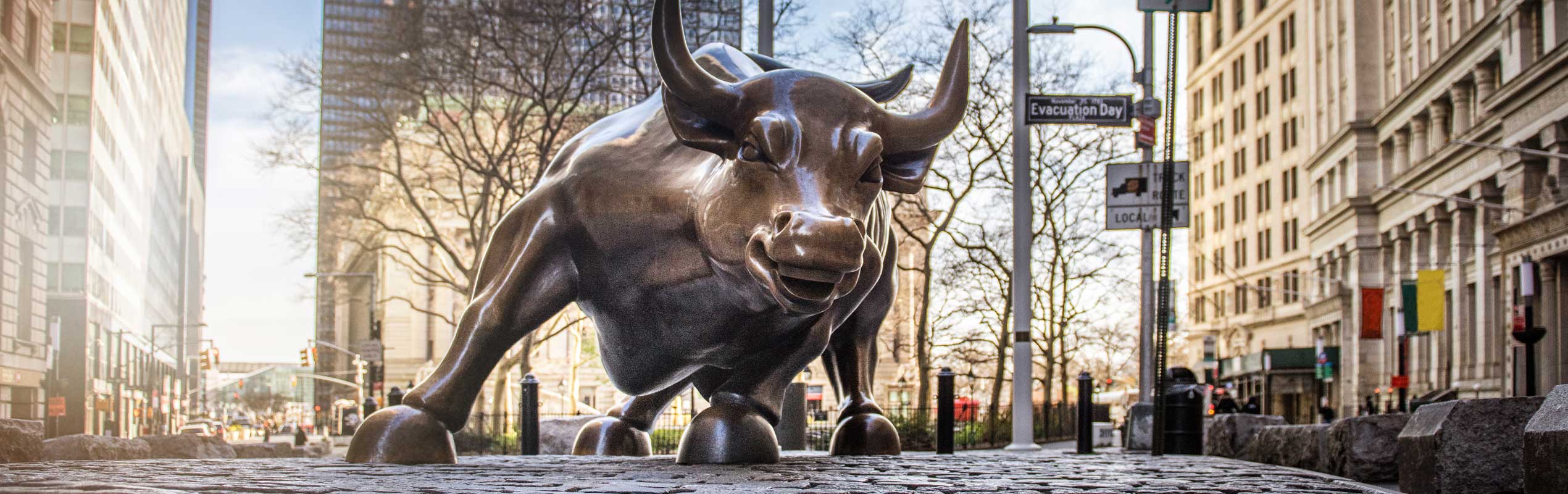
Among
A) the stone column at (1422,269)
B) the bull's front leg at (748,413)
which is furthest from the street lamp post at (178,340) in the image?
the stone column at (1422,269)

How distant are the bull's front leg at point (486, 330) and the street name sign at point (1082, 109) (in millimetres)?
10104

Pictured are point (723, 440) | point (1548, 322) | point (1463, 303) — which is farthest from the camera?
point (1463, 303)

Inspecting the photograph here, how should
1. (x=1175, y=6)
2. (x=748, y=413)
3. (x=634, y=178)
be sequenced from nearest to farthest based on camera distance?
(x=634, y=178) → (x=748, y=413) → (x=1175, y=6)

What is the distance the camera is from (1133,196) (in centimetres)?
1537

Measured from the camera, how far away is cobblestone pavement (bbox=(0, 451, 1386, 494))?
141 inches

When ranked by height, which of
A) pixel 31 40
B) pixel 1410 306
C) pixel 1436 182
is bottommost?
pixel 1410 306

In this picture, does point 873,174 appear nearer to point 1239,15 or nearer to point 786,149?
point 786,149

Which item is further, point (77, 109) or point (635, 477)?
point (77, 109)

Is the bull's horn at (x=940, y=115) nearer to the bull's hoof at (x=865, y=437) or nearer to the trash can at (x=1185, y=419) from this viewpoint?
the bull's hoof at (x=865, y=437)

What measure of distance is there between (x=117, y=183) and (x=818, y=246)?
5.13m

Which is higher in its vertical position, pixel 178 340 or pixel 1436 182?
pixel 1436 182

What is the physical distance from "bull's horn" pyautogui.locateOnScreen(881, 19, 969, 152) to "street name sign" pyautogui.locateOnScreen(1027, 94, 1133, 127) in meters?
10.2

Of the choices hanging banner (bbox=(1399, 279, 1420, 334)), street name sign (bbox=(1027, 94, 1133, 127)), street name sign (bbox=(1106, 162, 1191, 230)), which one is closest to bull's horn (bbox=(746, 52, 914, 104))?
street name sign (bbox=(1027, 94, 1133, 127))

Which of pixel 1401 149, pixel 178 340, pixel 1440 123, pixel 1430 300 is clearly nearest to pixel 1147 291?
pixel 178 340
